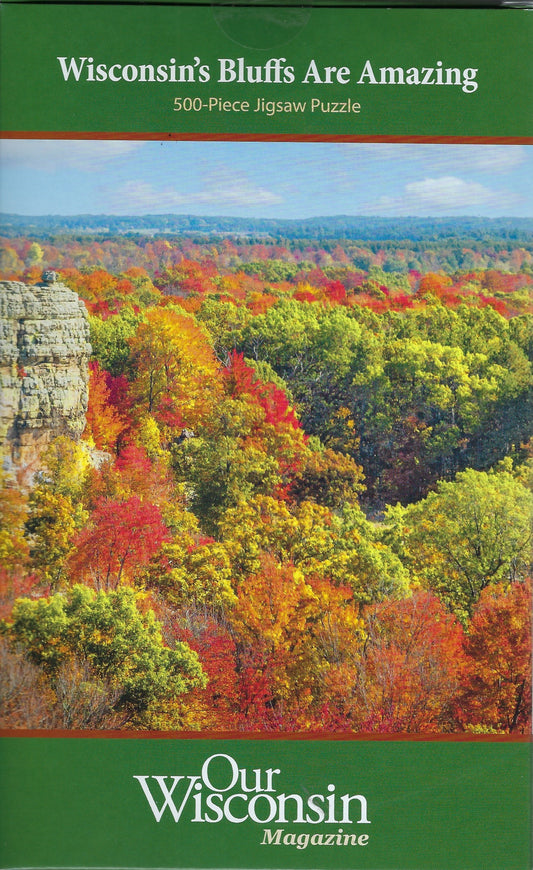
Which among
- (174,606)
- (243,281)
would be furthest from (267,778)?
(243,281)

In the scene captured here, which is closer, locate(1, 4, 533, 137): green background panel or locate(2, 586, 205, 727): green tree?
locate(1, 4, 533, 137): green background panel

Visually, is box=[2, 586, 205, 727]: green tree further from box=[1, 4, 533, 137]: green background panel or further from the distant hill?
box=[1, 4, 533, 137]: green background panel

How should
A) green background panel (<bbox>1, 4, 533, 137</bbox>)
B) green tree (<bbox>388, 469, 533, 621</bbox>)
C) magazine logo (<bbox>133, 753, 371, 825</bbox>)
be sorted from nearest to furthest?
1. green background panel (<bbox>1, 4, 533, 137</bbox>)
2. magazine logo (<bbox>133, 753, 371, 825</bbox>)
3. green tree (<bbox>388, 469, 533, 621</bbox>)

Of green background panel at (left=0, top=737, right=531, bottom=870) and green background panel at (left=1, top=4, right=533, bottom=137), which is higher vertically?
green background panel at (left=1, top=4, right=533, bottom=137)

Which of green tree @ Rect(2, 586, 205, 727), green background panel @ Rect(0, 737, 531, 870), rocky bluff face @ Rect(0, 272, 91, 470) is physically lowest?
green background panel @ Rect(0, 737, 531, 870)

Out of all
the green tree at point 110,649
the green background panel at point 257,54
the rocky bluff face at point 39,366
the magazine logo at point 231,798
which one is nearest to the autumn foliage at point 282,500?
the green tree at point 110,649

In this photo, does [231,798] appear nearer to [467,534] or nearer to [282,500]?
[282,500]

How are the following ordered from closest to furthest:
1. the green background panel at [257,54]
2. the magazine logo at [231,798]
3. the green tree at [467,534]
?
the green background panel at [257,54], the magazine logo at [231,798], the green tree at [467,534]

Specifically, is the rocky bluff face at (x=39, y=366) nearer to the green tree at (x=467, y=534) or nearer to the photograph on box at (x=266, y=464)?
the photograph on box at (x=266, y=464)

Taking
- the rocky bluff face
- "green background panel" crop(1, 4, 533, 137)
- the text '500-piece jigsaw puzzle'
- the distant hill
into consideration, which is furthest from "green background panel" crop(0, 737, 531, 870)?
"green background panel" crop(1, 4, 533, 137)
